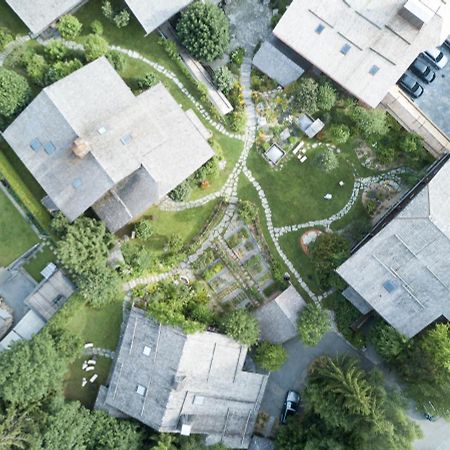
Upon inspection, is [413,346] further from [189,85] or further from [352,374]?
[189,85]

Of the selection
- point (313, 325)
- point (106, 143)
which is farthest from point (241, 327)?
point (106, 143)

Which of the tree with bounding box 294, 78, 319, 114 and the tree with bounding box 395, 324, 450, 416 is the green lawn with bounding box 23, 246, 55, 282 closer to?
the tree with bounding box 294, 78, 319, 114

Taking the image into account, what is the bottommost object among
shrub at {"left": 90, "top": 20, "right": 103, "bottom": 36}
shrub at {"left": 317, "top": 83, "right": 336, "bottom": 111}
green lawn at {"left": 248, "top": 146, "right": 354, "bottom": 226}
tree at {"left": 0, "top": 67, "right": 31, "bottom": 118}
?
tree at {"left": 0, "top": 67, "right": 31, "bottom": 118}

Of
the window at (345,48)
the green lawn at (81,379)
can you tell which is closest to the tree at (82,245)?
the green lawn at (81,379)

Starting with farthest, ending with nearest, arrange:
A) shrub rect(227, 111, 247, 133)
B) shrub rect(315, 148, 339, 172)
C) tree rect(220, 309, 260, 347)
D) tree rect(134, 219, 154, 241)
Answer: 1. shrub rect(227, 111, 247, 133)
2. shrub rect(315, 148, 339, 172)
3. tree rect(134, 219, 154, 241)
4. tree rect(220, 309, 260, 347)

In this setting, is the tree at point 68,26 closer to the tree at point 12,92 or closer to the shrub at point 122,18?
the shrub at point 122,18

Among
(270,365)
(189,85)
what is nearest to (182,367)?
(270,365)

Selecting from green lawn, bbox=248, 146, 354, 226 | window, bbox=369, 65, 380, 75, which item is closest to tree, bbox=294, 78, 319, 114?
green lawn, bbox=248, 146, 354, 226

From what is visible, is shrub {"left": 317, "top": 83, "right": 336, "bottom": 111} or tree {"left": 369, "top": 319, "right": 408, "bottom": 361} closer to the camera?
tree {"left": 369, "top": 319, "right": 408, "bottom": 361}
